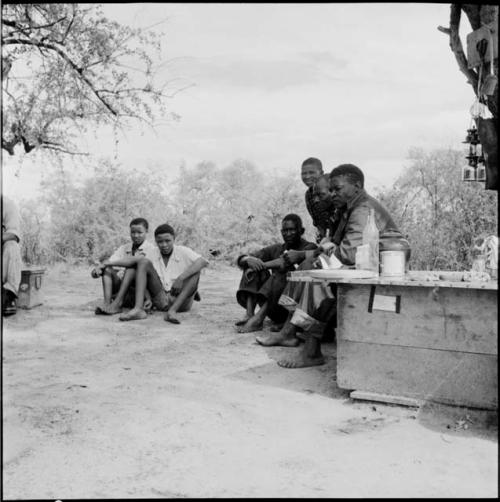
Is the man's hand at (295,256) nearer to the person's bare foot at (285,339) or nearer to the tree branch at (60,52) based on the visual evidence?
the person's bare foot at (285,339)

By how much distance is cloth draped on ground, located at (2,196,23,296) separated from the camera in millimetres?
6117

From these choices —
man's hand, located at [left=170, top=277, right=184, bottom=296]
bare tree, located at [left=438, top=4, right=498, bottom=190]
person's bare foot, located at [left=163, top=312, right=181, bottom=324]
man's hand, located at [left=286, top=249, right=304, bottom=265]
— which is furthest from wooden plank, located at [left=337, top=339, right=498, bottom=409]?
man's hand, located at [left=170, top=277, right=184, bottom=296]

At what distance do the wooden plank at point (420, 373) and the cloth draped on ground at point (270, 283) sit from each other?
1.87 metres

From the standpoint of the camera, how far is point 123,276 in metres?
6.27

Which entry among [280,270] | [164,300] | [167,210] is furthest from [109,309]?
[167,210]

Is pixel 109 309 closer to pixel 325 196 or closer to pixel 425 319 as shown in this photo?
pixel 325 196

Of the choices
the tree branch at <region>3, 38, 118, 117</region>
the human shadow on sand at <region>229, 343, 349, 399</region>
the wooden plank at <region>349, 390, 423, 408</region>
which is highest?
the tree branch at <region>3, 38, 118, 117</region>

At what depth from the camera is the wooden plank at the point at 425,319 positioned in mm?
3037

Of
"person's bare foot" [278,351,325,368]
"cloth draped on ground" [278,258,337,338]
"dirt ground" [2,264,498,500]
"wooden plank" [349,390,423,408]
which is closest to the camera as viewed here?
"dirt ground" [2,264,498,500]

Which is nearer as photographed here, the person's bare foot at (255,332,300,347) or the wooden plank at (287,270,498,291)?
the wooden plank at (287,270,498,291)

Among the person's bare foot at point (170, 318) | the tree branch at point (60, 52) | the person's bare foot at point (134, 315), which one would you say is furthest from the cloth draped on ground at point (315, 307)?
the tree branch at point (60, 52)

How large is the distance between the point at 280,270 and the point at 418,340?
2.16 metres

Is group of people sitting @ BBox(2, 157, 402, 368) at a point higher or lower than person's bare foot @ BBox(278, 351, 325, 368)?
higher

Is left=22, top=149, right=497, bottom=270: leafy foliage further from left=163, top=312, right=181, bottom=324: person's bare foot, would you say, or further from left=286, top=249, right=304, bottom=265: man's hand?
left=286, top=249, right=304, bottom=265: man's hand
